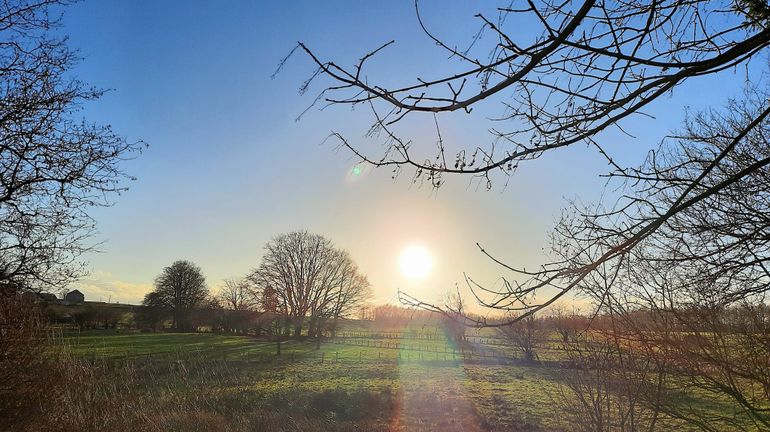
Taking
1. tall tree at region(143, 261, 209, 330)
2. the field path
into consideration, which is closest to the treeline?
tall tree at region(143, 261, 209, 330)

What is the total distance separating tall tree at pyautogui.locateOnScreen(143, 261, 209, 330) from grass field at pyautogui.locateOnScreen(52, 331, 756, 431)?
2180 centimetres

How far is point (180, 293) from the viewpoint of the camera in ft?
163

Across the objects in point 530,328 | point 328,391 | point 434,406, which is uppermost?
point 530,328

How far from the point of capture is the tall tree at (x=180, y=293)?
48.2 metres

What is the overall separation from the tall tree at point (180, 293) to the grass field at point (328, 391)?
21805 mm

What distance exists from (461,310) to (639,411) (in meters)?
4.09

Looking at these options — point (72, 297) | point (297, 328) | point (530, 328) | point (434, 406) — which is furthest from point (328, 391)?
point (297, 328)

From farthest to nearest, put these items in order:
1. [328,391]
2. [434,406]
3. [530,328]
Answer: [328,391] < [434,406] < [530,328]

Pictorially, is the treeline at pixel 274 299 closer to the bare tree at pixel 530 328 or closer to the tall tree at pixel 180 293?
the tall tree at pixel 180 293

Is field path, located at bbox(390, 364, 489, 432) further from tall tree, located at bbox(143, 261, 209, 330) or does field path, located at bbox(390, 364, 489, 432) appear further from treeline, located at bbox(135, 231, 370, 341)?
tall tree, located at bbox(143, 261, 209, 330)

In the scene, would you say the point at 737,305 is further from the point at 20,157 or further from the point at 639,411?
the point at 20,157

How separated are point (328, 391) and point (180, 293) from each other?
122 ft

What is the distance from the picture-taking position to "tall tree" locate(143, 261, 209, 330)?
158 feet

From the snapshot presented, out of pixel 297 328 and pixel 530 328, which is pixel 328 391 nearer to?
pixel 530 328
